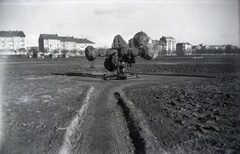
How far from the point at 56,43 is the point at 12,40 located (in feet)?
86.0

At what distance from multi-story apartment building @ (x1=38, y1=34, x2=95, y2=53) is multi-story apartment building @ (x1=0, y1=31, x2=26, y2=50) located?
11742 mm

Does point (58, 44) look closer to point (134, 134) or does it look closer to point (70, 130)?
point (70, 130)

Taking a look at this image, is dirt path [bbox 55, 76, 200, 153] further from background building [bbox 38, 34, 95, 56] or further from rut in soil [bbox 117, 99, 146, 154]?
background building [bbox 38, 34, 95, 56]

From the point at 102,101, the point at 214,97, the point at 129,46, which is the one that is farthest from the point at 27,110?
the point at 129,46

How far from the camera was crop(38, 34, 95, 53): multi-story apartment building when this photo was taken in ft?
409

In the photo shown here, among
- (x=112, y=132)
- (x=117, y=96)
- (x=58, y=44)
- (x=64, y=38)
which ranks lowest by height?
(x=112, y=132)

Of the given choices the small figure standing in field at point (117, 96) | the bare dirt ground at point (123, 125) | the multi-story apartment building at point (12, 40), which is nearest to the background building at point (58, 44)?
the multi-story apartment building at point (12, 40)

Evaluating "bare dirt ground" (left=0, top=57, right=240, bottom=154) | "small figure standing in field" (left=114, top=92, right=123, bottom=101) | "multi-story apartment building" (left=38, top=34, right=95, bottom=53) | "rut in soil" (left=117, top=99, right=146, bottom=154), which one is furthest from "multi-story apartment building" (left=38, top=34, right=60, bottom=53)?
"rut in soil" (left=117, top=99, right=146, bottom=154)

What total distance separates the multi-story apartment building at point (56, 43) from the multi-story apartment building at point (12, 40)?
462 inches

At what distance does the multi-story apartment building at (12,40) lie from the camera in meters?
112

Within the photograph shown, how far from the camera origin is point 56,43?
130500mm

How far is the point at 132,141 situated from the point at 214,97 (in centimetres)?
781

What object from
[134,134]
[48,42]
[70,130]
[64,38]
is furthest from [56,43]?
[134,134]

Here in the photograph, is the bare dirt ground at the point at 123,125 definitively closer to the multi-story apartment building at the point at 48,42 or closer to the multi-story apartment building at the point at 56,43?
the multi-story apartment building at the point at 56,43
